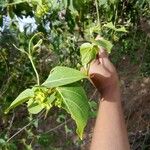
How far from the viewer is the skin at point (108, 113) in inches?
30.4

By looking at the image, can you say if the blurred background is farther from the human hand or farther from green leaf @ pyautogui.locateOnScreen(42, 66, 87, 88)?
green leaf @ pyautogui.locateOnScreen(42, 66, 87, 88)

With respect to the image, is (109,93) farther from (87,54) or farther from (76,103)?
(76,103)

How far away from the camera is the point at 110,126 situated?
78 cm

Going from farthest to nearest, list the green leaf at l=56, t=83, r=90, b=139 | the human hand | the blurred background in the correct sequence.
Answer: the blurred background
the human hand
the green leaf at l=56, t=83, r=90, b=139

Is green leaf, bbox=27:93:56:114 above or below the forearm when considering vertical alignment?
above

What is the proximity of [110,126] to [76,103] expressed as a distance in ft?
0.58

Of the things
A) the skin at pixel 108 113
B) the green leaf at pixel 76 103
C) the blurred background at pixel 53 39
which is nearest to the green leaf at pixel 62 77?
the green leaf at pixel 76 103

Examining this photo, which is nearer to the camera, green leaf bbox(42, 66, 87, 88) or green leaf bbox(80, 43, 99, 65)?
green leaf bbox(42, 66, 87, 88)

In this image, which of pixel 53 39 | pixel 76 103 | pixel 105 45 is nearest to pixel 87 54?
pixel 105 45

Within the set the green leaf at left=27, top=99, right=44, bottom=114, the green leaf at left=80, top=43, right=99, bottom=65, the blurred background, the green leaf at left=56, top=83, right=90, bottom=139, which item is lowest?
the blurred background

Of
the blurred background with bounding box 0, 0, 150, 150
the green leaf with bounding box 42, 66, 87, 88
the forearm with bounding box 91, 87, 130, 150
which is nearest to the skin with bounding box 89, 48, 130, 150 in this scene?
the forearm with bounding box 91, 87, 130, 150

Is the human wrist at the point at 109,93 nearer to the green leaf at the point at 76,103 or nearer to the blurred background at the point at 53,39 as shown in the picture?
the green leaf at the point at 76,103

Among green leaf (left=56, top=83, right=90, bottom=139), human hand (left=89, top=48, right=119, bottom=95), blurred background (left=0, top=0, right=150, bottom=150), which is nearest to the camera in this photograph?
green leaf (left=56, top=83, right=90, bottom=139)

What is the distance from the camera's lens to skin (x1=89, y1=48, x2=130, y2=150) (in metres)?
0.77
